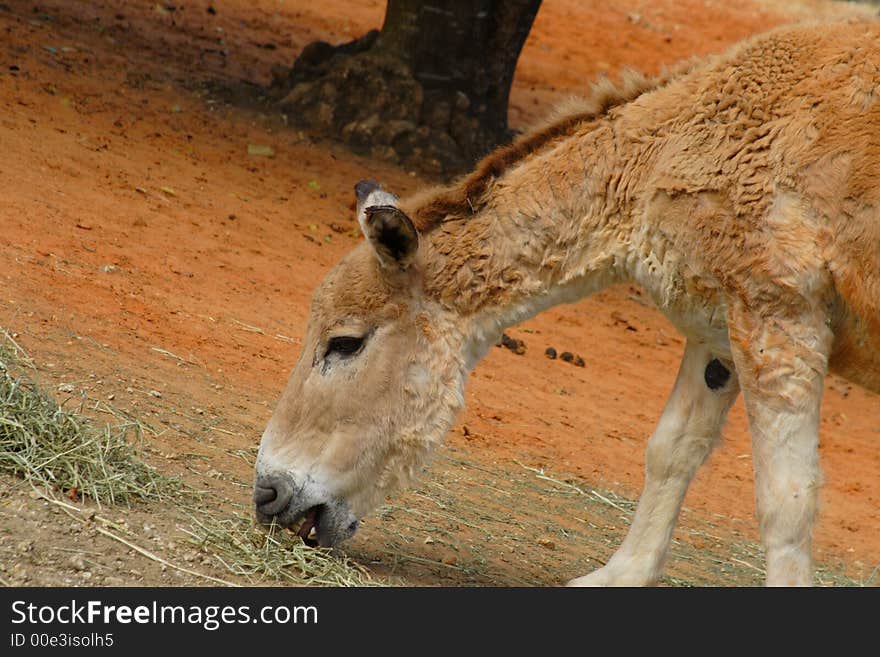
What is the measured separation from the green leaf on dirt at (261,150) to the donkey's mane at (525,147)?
7.77 m

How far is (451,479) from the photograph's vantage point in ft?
25.2

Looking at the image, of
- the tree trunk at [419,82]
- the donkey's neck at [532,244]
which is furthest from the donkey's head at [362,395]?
the tree trunk at [419,82]

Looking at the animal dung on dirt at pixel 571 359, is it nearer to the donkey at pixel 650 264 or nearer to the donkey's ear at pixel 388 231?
the donkey at pixel 650 264

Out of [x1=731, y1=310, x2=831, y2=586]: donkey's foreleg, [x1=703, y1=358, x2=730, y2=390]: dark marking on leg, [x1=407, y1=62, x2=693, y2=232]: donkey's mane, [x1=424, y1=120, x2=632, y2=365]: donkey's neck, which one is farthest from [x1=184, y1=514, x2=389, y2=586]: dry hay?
[x1=703, y1=358, x2=730, y2=390]: dark marking on leg

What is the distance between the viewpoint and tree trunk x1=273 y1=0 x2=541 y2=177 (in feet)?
46.3

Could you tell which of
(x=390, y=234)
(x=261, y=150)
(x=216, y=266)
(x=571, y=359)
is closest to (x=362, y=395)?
(x=390, y=234)

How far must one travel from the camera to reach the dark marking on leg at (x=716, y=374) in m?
6.23

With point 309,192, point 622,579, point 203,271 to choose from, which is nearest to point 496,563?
point 622,579

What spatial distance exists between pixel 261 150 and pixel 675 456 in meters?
8.35

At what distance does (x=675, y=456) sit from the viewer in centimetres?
627

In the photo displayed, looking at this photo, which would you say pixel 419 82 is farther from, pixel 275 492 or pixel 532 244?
pixel 275 492

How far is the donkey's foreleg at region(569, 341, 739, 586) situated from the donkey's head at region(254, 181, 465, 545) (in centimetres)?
123

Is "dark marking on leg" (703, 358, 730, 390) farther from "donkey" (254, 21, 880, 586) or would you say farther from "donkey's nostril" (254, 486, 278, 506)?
"donkey's nostril" (254, 486, 278, 506)

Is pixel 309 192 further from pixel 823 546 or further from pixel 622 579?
pixel 622 579
